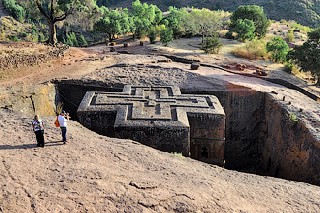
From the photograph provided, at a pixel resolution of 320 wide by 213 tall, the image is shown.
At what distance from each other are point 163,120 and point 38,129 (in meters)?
3.26

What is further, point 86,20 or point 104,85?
point 86,20

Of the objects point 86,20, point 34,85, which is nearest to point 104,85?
point 34,85

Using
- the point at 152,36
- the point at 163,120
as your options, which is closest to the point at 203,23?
the point at 152,36

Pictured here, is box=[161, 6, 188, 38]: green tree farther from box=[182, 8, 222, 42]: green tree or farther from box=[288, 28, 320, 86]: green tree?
box=[288, 28, 320, 86]: green tree

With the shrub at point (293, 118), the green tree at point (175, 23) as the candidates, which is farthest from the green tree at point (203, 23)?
the shrub at point (293, 118)

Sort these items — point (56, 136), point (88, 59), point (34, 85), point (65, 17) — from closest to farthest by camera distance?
point (56, 136), point (34, 85), point (88, 59), point (65, 17)

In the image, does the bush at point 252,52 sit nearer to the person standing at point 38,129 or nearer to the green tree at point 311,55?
the green tree at point 311,55

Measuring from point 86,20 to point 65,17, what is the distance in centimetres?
179

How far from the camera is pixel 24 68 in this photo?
1480 cm

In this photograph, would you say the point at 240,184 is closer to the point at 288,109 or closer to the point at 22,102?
the point at 288,109

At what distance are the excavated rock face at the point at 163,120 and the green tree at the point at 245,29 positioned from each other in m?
13.8

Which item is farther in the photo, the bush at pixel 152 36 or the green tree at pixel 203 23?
the green tree at pixel 203 23

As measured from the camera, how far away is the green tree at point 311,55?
15359 mm

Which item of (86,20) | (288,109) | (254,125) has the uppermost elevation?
(86,20)
